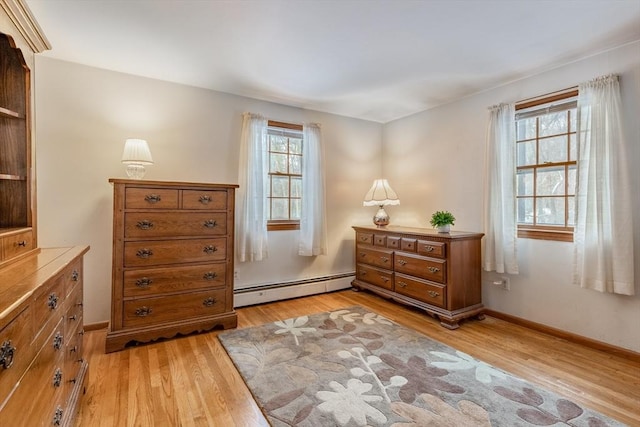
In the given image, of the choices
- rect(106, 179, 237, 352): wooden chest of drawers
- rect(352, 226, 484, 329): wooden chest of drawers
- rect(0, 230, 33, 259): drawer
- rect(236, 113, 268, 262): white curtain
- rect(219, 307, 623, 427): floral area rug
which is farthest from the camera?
rect(236, 113, 268, 262): white curtain

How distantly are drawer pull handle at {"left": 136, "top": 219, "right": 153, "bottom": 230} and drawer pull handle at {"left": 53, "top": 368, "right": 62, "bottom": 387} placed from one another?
4.40 feet

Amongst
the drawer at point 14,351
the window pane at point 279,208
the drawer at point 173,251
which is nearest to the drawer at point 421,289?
the window pane at point 279,208

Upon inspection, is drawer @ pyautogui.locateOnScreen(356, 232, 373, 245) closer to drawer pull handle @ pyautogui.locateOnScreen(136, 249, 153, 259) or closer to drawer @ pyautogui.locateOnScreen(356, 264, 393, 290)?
drawer @ pyautogui.locateOnScreen(356, 264, 393, 290)

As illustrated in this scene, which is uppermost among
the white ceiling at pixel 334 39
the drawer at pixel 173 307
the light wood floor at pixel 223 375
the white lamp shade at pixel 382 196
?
the white ceiling at pixel 334 39

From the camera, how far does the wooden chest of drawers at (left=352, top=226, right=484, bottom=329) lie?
2.84m

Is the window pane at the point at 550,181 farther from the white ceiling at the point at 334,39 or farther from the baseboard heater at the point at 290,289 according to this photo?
the baseboard heater at the point at 290,289

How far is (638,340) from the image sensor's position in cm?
223

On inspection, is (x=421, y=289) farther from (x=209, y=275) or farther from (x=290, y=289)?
(x=209, y=275)

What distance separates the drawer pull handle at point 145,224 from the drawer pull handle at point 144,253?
0.18m

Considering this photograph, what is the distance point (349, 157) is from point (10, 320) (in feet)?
12.3

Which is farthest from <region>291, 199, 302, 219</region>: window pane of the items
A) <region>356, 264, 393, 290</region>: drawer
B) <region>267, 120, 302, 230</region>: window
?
<region>356, 264, 393, 290</region>: drawer

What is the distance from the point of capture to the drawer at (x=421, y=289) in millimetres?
2904

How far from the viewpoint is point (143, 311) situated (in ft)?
7.98

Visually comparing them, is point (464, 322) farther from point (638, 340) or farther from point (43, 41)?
point (43, 41)
